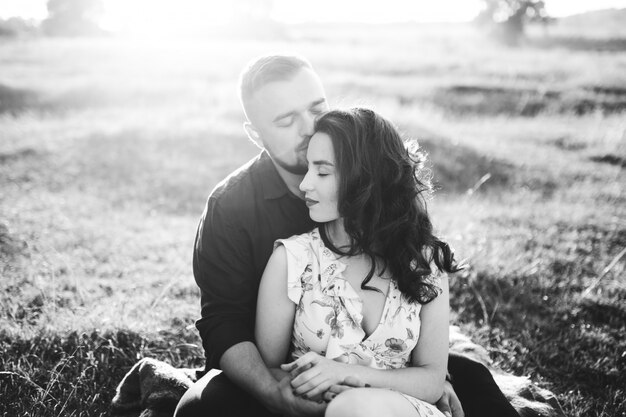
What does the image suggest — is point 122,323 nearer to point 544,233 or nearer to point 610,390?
point 610,390

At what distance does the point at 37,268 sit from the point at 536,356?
4.56 m

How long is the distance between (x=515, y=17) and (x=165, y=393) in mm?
39950

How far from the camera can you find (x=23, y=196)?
747cm

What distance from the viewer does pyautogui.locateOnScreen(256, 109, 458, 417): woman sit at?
2598mm

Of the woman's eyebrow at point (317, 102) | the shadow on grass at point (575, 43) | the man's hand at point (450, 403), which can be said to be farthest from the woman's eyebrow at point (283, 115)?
the shadow on grass at point (575, 43)

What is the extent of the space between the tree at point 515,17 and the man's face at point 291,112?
37.1m

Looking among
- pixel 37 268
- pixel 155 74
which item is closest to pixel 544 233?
pixel 37 268

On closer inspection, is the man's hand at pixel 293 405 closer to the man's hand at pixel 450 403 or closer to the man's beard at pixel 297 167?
the man's hand at pixel 450 403

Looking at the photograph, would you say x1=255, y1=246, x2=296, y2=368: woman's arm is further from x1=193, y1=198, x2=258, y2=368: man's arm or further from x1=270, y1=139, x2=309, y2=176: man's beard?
x1=270, y1=139, x2=309, y2=176: man's beard

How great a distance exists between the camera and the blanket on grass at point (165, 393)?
2.99 meters

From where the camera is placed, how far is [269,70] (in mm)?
3289

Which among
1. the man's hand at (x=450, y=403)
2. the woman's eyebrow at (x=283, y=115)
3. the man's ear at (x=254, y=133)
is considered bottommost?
the man's hand at (x=450, y=403)

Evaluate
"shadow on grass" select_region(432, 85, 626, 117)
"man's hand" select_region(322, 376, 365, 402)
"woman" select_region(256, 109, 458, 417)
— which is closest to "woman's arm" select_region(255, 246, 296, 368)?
"woman" select_region(256, 109, 458, 417)

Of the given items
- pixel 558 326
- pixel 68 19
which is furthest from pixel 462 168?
pixel 68 19
